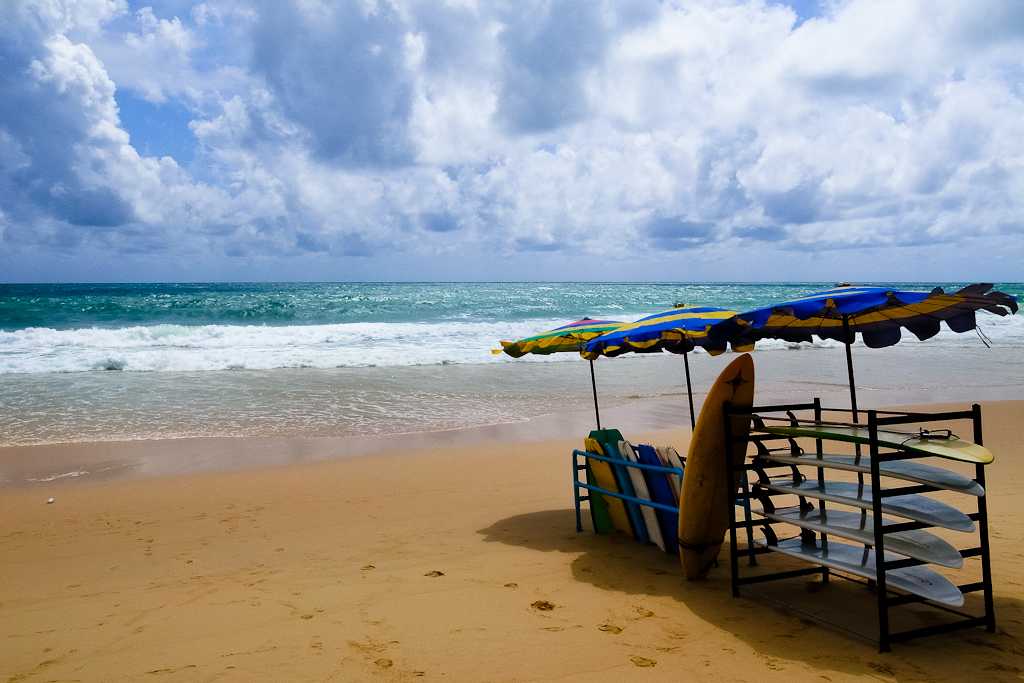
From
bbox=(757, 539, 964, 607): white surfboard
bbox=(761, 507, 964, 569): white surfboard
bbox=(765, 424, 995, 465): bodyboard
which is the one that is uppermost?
bbox=(765, 424, 995, 465): bodyboard

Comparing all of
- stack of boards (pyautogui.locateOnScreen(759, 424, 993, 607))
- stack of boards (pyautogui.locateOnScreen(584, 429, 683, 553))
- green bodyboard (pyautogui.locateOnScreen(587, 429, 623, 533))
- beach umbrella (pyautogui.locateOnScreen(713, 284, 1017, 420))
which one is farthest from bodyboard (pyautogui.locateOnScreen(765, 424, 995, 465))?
green bodyboard (pyautogui.locateOnScreen(587, 429, 623, 533))

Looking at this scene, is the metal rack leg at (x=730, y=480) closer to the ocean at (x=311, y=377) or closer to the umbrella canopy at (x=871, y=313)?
the umbrella canopy at (x=871, y=313)

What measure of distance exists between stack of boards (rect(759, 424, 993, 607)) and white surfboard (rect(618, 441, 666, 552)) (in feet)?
3.66

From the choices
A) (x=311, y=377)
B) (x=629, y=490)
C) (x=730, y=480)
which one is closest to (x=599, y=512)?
Answer: (x=629, y=490)

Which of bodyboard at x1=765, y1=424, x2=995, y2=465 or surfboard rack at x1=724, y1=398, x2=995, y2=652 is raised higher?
bodyboard at x1=765, y1=424, x2=995, y2=465

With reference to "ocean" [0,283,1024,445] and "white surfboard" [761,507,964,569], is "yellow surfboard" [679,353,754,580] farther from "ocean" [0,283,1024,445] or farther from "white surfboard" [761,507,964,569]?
"ocean" [0,283,1024,445]

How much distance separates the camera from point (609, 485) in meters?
6.22

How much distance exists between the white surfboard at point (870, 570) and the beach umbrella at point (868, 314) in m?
0.99

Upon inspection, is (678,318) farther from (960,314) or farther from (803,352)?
(803,352)

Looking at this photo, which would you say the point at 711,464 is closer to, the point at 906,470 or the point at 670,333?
the point at 906,470

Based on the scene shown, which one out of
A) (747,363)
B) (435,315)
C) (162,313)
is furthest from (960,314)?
(162,313)

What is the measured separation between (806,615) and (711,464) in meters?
1.10

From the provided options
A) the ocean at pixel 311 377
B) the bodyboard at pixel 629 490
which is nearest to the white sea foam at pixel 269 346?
the ocean at pixel 311 377

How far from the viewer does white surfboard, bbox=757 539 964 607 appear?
13.2 ft
